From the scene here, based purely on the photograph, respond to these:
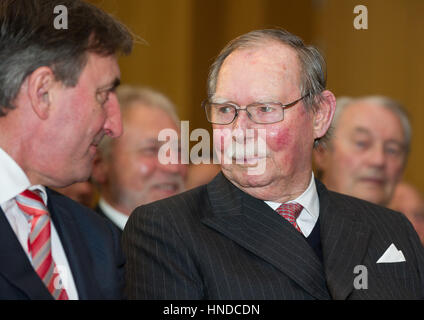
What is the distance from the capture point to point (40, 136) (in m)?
1.77

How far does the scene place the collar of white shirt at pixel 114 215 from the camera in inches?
134

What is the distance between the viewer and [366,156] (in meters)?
3.96

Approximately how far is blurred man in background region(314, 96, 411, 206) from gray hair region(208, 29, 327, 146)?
5.46ft

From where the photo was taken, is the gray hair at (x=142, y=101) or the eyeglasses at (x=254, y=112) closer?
the eyeglasses at (x=254, y=112)

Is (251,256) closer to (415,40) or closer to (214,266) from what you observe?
(214,266)

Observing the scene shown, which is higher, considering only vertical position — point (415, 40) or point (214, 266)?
point (415, 40)

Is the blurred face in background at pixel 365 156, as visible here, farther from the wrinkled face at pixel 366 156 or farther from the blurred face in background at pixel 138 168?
the blurred face in background at pixel 138 168

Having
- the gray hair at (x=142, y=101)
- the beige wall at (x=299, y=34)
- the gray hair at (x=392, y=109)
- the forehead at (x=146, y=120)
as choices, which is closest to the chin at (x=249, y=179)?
the forehead at (x=146, y=120)

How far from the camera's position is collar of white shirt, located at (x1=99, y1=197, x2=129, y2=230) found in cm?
340

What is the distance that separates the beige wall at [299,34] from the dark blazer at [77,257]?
2741 mm

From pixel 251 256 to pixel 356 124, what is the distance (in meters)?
2.28

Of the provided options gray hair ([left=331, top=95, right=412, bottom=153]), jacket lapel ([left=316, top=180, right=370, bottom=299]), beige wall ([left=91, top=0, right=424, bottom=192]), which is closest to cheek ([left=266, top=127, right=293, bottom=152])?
jacket lapel ([left=316, top=180, right=370, bottom=299])

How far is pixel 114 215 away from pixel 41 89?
1.75 m

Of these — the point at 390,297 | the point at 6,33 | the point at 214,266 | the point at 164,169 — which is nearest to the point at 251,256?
the point at 214,266
